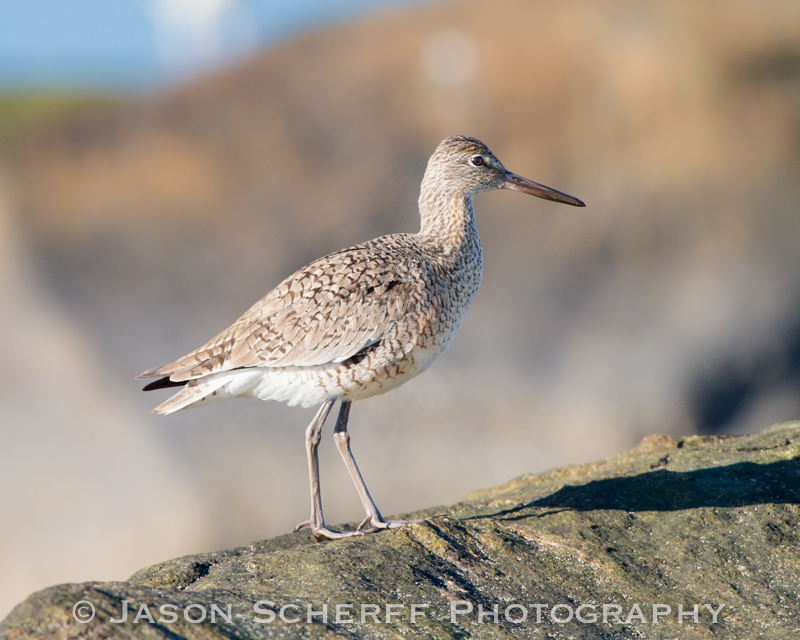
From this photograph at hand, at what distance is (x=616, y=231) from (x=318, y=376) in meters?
8.76

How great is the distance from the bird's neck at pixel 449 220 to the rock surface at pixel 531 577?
2126 millimetres

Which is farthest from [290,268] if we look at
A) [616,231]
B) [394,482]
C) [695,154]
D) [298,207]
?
[695,154]

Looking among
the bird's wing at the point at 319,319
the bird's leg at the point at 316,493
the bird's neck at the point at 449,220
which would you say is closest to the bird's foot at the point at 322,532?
the bird's leg at the point at 316,493

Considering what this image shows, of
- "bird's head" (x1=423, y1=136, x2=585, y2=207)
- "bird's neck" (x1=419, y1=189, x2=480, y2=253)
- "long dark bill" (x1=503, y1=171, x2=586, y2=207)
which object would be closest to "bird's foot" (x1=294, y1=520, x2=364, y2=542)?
"bird's neck" (x1=419, y1=189, x2=480, y2=253)

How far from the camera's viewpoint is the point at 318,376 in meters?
6.30

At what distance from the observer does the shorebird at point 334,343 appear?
6.28 metres

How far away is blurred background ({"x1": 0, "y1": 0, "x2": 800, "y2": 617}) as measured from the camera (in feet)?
41.5

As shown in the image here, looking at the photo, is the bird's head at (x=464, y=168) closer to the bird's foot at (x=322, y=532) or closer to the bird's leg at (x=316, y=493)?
the bird's leg at (x=316, y=493)

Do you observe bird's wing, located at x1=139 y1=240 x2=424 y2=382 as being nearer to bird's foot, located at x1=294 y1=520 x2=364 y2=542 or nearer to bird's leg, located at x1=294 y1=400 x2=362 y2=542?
bird's leg, located at x1=294 y1=400 x2=362 y2=542

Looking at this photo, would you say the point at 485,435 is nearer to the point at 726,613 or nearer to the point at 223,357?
the point at 223,357

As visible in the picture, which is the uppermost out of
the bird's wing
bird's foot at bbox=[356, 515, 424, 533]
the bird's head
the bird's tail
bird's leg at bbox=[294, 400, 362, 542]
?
the bird's head

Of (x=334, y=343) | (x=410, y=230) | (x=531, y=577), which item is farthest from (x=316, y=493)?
(x=410, y=230)

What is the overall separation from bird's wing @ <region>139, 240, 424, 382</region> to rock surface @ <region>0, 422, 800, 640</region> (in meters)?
1.29

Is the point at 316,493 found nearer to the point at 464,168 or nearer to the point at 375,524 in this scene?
the point at 375,524
